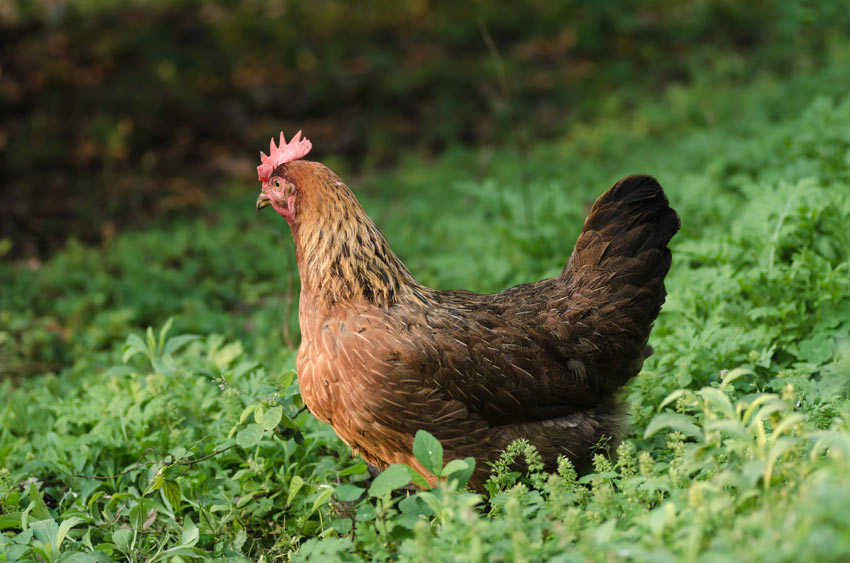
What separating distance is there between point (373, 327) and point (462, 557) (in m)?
1.20

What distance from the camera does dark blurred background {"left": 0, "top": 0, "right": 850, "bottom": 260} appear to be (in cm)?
919

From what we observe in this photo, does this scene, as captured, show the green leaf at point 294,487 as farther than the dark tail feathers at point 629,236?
No

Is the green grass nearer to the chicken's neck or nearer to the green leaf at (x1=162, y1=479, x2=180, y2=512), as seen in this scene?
the green leaf at (x1=162, y1=479, x2=180, y2=512)

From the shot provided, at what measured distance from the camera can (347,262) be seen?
3475 millimetres

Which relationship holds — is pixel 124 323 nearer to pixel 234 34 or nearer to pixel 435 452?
pixel 435 452

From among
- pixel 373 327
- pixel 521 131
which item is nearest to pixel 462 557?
pixel 373 327

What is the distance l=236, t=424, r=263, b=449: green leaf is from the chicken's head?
98cm

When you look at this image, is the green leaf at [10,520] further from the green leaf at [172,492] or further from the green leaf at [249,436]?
the green leaf at [249,436]

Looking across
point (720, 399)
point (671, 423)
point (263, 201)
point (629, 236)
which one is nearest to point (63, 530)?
point (263, 201)

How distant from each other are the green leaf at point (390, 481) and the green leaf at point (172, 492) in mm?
1067

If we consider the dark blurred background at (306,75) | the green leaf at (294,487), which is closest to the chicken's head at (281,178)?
the green leaf at (294,487)

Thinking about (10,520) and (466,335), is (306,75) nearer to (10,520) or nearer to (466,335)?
(466,335)

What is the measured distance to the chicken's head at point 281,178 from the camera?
3699 mm

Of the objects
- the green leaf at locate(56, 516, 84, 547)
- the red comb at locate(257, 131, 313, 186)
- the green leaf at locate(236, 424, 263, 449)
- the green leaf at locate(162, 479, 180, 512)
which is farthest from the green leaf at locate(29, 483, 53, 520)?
the red comb at locate(257, 131, 313, 186)
